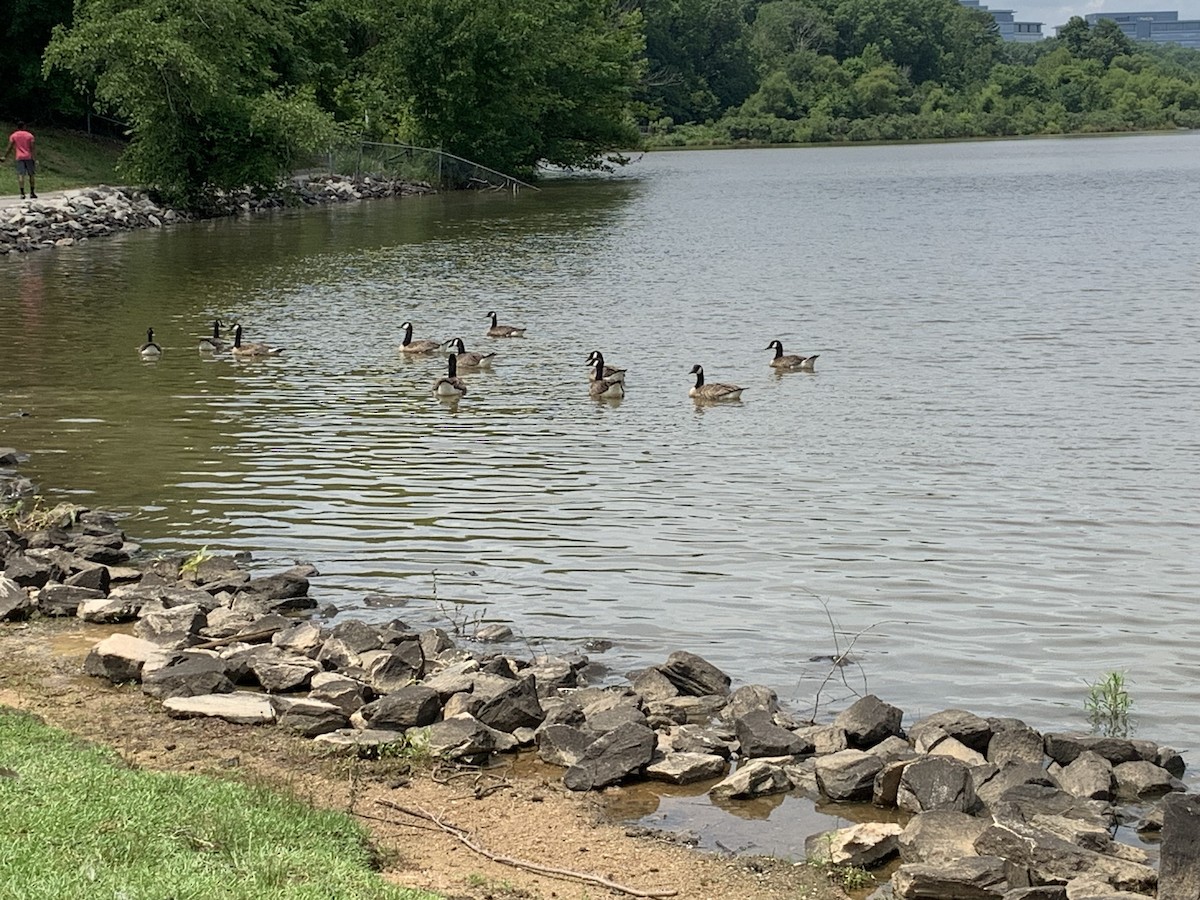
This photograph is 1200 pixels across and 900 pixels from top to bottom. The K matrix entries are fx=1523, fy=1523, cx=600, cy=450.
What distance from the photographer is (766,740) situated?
9.37 meters

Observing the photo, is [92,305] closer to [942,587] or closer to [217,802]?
[942,587]

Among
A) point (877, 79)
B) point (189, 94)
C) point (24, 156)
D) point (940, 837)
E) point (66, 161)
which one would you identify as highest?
point (877, 79)

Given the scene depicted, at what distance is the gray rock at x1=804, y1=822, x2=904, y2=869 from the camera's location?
7.81m

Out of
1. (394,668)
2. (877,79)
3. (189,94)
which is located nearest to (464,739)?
(394,668)

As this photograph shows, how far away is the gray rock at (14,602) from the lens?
11759 mm

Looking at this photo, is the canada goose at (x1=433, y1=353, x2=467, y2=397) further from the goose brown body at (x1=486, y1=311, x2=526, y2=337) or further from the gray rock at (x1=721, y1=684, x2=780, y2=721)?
the gray rock at (x1=721, y1=684, x2=780, y2=721)

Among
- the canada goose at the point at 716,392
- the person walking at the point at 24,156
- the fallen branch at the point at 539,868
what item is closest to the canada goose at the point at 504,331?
the canada goose at the point at 716,392

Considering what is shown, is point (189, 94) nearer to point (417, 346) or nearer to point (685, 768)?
point (417, 346)

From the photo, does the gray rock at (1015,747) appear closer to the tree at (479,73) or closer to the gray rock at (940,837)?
the gray rock at (940,837)

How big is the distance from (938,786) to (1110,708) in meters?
2.16

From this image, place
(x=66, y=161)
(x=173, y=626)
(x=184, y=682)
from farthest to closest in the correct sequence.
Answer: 1. (x=66, y=161)
2. (x=173, y=626)
3. (x=184, y=682)

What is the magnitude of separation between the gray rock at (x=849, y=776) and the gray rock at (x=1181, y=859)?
1840 mm

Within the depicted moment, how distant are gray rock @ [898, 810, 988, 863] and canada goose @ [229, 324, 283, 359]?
18.4 meters

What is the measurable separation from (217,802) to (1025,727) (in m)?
4.83
